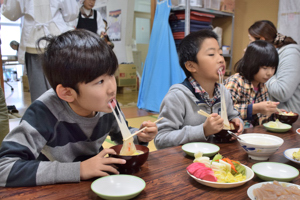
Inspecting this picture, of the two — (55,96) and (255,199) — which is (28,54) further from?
(255,199)

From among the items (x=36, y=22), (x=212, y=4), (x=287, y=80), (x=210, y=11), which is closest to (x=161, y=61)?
(x=210, y=11)

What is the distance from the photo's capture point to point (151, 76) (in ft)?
14.1

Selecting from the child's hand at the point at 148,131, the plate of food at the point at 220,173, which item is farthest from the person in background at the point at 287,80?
the plate of food at the point at 220,173

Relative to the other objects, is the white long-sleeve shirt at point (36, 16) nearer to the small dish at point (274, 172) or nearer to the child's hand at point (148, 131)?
the child's hand at point (148, 131)

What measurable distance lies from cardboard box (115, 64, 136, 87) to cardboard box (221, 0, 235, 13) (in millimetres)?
2565

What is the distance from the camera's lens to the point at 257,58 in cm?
203

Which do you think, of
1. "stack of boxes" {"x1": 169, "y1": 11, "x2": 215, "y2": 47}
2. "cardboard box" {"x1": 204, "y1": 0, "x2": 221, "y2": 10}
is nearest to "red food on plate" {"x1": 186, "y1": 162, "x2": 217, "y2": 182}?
"stack of boxes" {"x1": 169, "y1": 11, "x2": 215, "y2": 47}

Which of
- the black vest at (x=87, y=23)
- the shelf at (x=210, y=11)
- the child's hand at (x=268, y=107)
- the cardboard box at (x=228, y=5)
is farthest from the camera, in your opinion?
the cardboard box at (x=228, y=5)

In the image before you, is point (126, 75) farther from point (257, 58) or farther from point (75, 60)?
point (75, 60)

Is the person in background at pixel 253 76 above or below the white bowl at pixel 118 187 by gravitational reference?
above

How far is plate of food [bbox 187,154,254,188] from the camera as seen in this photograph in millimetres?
727

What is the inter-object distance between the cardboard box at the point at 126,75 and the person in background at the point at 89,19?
234 centimetres

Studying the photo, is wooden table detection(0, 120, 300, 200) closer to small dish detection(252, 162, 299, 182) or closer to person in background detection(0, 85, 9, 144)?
small dish detection(252, 162, 299, 182)

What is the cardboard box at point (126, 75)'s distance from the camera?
6.07 m
